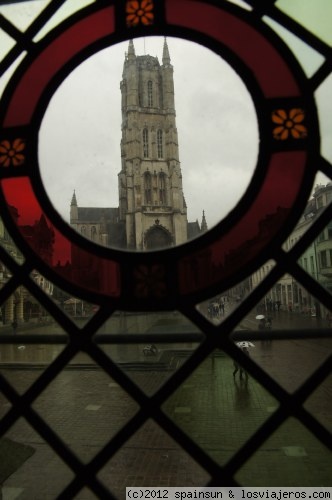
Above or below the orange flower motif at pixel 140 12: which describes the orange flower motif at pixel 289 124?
below

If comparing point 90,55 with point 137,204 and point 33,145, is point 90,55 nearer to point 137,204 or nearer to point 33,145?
→ point 33,145

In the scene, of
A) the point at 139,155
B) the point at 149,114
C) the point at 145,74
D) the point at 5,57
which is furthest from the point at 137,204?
the point at 5,57

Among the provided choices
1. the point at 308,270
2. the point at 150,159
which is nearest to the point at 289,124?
the point at 308,270

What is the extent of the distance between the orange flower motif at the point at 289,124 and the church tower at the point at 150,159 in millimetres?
34012

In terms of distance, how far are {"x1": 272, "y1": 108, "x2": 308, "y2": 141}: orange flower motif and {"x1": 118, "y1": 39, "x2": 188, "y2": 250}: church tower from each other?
34012mm

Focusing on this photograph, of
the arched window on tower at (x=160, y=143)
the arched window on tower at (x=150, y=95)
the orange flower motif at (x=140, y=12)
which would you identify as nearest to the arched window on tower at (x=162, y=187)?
the arched window on tower at (x=160, y=143)

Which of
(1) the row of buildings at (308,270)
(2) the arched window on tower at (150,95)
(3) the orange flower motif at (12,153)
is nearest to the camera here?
(1) the row of buildings at (308,270)

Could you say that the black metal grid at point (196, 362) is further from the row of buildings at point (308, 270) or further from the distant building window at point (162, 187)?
the distant building window at point (162, 187)

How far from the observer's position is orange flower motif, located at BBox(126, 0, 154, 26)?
Answer: 1278 millimetres

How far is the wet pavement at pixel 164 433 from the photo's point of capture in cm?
396

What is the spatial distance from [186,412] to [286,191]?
5472mm

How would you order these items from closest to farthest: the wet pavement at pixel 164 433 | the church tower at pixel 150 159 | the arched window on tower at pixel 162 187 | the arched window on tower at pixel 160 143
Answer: the wet pavement at pixel 164 433 < the church tower at pixel 150 159 < the arched window on tower at pixel 162 187 < the arched window on tower at pixel 160 143

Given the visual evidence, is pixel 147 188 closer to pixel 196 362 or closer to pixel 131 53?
pixel 131 53

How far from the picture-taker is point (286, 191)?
43.5 inches
